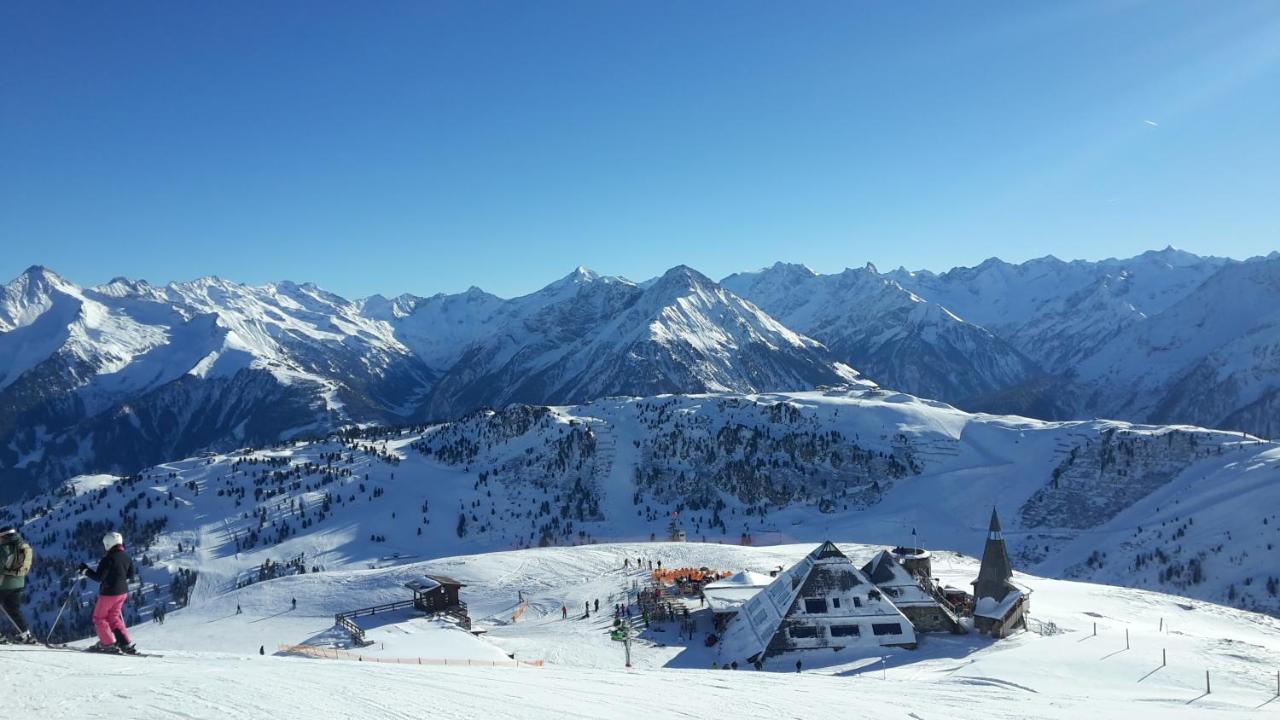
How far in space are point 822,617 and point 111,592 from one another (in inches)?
1411

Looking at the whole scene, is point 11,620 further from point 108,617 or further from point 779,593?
point 779,593

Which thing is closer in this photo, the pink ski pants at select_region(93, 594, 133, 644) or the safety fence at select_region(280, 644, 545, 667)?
the pink ski pants at select_region(93, 594, 133, 644)

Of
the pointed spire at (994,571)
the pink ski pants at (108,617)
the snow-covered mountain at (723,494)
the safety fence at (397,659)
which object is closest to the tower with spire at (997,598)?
the pointed spire at (994,571)

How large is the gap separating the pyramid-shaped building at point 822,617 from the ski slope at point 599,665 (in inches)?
46.3

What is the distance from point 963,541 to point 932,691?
96.8 meters

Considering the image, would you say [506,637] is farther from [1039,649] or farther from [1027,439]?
[1027,439]

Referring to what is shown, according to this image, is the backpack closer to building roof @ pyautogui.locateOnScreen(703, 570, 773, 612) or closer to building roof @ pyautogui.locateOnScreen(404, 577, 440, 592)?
building roof @ pyautogui.locateOnScreen(404, 577, 440, 592)

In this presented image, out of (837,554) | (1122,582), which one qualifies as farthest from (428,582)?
(1122,582)

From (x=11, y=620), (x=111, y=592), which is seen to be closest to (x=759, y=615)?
(x=111, y=592)

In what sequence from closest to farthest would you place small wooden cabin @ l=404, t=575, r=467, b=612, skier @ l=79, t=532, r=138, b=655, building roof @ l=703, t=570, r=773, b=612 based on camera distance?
skier @ l=79, t=532, r=138, b=655
building roof @ l=703, t=570, r=773, b=612
small wooden cabin @ l=404, t=575, r=467, b=612

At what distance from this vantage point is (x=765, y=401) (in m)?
190

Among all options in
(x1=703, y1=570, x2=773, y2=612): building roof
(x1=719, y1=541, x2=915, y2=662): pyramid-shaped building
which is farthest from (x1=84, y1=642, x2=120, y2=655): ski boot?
(x1=703, y1=570, x2=773, y2=612): building roof

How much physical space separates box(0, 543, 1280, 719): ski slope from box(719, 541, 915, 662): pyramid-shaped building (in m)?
1.18

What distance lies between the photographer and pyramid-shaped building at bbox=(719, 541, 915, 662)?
43.2 m
